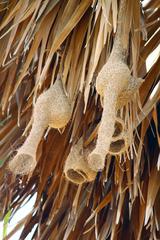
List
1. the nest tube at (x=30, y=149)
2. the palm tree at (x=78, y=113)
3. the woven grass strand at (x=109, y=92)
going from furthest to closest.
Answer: the palm tree at (x=78, y=113), the nest tube at (x=30, y=149), the woven grass strand at (x=109, y=92)

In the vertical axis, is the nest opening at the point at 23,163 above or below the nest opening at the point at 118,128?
below

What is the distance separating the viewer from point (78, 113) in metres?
1.70

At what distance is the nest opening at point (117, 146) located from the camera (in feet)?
4.27

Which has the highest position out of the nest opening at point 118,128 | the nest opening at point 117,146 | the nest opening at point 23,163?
the nest opening at point 118,128

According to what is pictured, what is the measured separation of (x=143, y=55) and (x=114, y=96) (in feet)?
1.85

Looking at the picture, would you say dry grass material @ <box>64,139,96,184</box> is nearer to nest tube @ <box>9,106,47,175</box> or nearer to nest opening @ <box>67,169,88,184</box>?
nest opening @ <box>67,169,88,184</box>

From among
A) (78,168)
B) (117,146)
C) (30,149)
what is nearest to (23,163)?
(30,149)

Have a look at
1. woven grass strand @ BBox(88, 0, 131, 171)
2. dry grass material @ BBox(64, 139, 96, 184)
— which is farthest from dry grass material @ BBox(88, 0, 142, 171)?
dry grass material @ BBox(64, 139, 96, 184)

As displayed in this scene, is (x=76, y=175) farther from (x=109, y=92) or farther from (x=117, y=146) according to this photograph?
(x=109, y=92)

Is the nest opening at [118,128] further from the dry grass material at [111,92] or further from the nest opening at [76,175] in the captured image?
the nest opening at [76,175]

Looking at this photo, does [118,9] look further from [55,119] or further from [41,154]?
[41,154]

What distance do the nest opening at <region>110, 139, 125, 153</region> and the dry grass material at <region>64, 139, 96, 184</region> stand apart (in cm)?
22

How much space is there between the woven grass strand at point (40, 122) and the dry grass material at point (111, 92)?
111 mm

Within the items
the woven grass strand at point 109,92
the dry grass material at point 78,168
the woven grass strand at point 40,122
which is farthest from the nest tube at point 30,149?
the dry grass material at point 78,168
